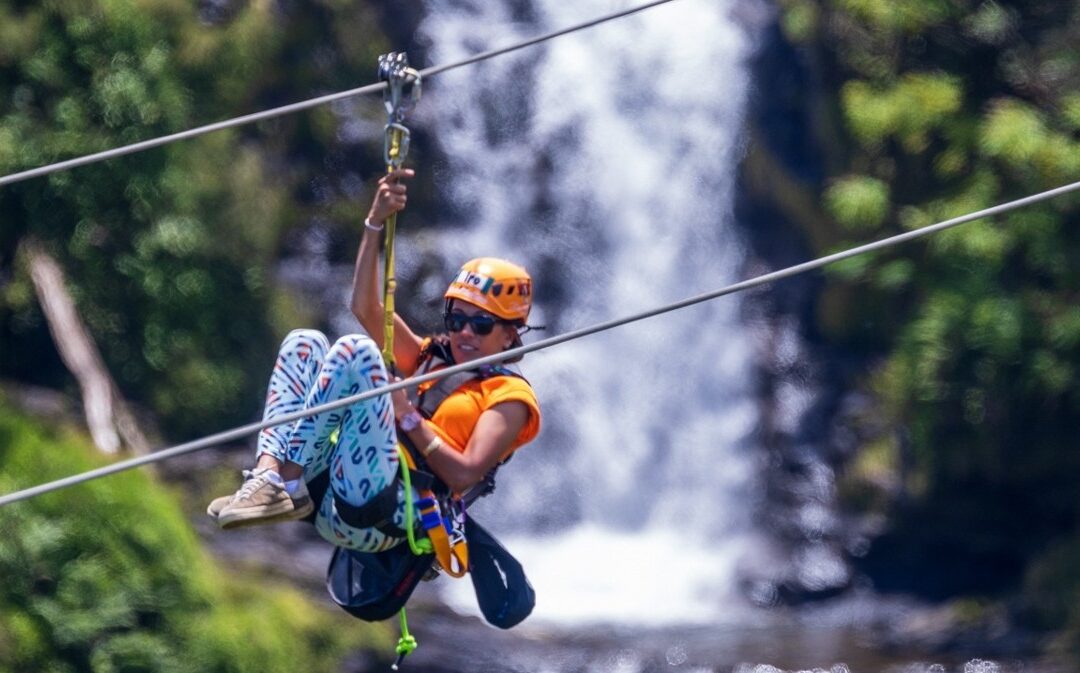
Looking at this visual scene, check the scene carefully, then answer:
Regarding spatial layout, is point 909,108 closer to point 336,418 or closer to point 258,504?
point 336,418

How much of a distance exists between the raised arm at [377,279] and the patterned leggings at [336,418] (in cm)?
29

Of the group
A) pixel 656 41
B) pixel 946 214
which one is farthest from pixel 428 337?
pixel 656 41

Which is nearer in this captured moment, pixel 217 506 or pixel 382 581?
pixel 217 506

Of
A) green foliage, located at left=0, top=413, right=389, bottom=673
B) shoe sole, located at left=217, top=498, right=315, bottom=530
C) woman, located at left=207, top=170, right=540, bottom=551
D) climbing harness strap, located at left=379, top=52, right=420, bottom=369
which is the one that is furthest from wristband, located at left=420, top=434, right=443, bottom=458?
green foliage, located at left=0, top=413, right=389, bottom=673

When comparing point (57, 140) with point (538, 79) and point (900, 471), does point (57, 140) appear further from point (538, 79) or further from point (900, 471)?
point (900, 471)

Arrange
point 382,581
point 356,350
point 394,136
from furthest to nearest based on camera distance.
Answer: point 382,581, point 394,136, point 356,350

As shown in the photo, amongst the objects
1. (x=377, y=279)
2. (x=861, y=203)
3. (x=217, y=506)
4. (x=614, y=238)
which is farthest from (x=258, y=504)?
(x=614, y=238)

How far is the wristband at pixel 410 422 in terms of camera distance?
5.82 meters

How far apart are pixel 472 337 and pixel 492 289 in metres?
0.16

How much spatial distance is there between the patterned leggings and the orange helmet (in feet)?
1.54

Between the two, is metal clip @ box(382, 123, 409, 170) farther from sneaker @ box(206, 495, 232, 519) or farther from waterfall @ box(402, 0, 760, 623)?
waterfall @ box(402, 0, 760, 623)

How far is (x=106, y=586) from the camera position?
11.4m

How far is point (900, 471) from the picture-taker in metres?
15.1

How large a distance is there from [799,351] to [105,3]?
661cm
